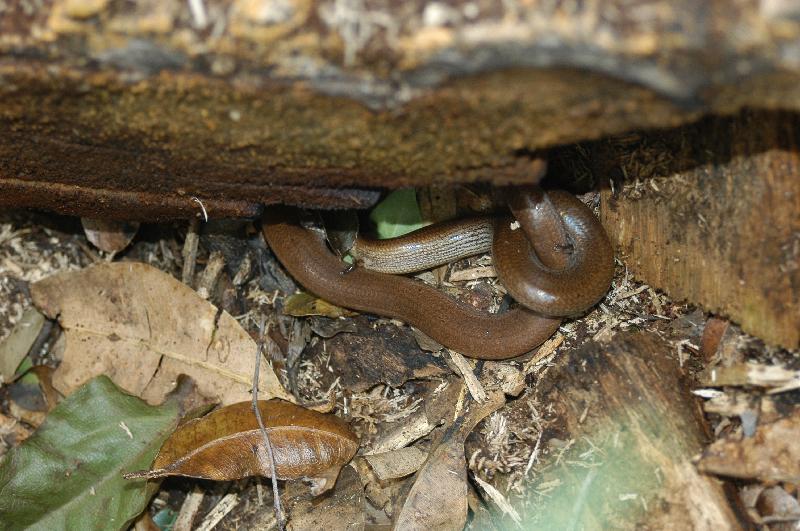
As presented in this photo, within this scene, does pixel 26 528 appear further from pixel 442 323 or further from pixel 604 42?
pixel 604 42

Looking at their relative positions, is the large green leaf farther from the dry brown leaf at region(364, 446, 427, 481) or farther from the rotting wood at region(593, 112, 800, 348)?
the rotting wood at region(593, 112, 800, 348)

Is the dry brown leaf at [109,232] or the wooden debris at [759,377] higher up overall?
the wooden debris at [759,377]

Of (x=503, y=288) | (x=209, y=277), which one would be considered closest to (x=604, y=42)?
(x=503, y=288)

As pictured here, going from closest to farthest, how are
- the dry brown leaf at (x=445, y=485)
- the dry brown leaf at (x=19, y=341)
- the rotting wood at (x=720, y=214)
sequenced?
the rotting wood at (x=720, y=214)
the dry brown leaf at (x=445, y=485)
the dry brown leaf at (x=19, y=341)

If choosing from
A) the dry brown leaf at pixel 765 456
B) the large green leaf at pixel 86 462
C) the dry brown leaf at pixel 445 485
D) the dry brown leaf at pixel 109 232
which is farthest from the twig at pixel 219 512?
the dry brown leaf at pixel 765 456

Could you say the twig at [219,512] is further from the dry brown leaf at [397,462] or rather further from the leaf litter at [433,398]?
the dry brown leaf at [397,462]
